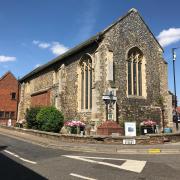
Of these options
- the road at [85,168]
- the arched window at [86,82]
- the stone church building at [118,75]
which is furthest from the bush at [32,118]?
the road at [85,168]

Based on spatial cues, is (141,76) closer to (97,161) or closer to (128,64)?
(128,64)

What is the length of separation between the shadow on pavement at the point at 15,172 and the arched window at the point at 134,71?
48.2 feet

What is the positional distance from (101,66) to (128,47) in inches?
142

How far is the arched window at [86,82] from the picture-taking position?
936 inches

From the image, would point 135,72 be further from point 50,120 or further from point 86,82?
point 50,120

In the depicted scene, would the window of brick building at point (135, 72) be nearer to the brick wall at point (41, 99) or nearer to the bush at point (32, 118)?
the bush at point (32, 118)

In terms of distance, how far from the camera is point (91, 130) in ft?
70.1

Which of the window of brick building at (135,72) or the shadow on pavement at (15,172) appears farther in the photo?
the window of brick building at (135,72)

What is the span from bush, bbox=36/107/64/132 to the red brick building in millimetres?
21498

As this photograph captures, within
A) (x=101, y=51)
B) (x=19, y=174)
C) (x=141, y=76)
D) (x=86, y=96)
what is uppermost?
(x=101, y=51)

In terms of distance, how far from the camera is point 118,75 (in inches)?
882

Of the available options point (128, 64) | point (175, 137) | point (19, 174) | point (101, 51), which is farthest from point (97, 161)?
point (128, 64)

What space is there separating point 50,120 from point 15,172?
15.3m

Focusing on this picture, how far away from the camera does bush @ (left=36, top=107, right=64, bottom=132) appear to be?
23.8 m
